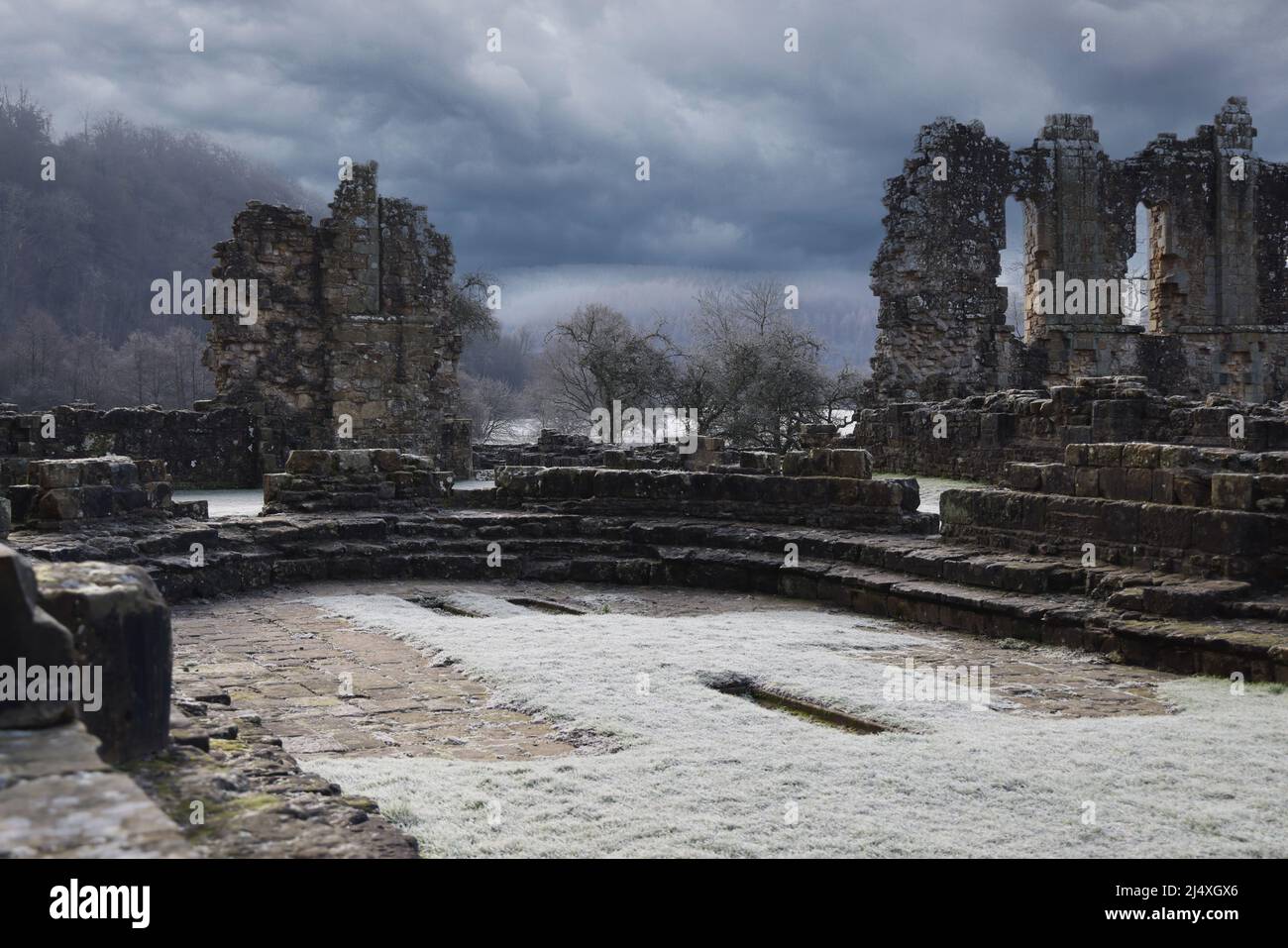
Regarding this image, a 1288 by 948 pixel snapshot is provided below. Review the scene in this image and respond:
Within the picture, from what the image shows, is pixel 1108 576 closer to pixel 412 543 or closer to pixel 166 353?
pixel 412 543

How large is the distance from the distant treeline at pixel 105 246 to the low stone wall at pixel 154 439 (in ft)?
127

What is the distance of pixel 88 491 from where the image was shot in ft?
34.2

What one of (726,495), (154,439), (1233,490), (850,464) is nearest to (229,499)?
(154,439)

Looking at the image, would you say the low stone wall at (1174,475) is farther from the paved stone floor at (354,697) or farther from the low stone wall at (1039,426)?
the low stone wall at (1039,426)

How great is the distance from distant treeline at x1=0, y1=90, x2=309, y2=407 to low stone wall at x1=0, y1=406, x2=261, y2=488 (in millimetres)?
38824

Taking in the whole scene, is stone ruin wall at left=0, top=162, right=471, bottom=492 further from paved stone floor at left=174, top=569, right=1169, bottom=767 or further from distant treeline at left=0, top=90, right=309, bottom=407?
distant treeline at left=0, top=90, right=309, bottom=407

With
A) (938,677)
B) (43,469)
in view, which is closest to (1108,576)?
(938,677)

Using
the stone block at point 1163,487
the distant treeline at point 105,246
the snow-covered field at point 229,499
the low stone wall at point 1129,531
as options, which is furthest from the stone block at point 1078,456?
the distant treeline at point 105,246

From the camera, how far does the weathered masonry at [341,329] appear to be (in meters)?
20.4

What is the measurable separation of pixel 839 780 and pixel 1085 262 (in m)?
26.3

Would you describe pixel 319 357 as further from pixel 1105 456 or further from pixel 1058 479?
pixel 1105 456

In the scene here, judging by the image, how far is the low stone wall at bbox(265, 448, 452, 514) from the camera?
505 inches

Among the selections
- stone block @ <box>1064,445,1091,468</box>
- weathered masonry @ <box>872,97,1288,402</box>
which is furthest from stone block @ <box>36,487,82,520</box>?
weathered masonry @ <box>872,97,1288,402</box>
